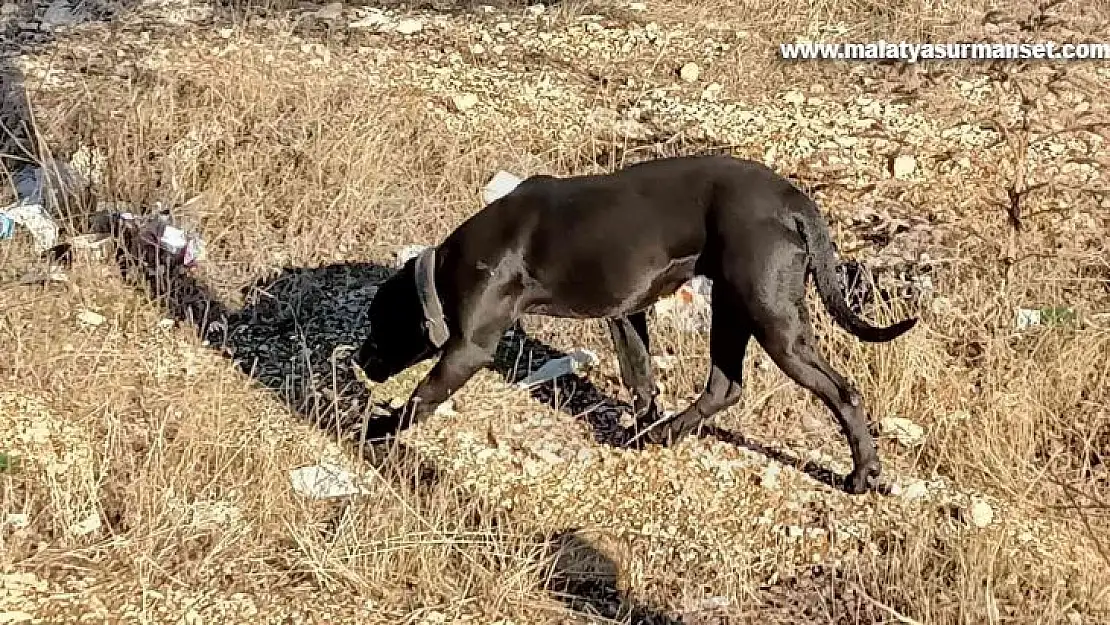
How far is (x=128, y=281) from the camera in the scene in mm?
4805

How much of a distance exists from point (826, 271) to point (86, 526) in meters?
2.11

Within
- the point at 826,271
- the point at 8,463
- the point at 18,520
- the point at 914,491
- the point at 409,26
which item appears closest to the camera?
the point at 18,520

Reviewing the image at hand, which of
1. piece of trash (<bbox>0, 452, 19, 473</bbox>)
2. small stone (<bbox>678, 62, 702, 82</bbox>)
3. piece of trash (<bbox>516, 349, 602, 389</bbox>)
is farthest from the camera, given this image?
small stone (<bbox>678, 62, 702, 82</bbox>)

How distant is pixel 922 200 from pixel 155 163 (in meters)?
3.15

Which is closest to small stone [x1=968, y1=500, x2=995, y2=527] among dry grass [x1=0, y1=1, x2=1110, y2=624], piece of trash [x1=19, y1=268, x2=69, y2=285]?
dry grass [x1=0, y1=1, x2=1110, y2=624]

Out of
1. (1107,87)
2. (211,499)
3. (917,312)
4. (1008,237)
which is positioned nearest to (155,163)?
(211,499)

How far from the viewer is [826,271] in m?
3.79

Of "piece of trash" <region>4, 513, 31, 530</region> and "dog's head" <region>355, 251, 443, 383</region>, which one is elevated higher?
"dog's head" <region>355, 251, 443, 383</region>

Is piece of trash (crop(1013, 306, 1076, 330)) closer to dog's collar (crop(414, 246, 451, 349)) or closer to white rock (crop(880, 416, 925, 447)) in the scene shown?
white rock (crop(880, 416, 925, 447))

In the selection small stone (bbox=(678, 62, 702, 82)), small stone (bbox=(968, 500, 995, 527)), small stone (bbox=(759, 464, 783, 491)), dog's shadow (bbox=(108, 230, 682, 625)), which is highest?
small stone (bbox=(678, 62, 702, 82))

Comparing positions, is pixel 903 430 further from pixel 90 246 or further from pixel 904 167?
pixel 90 246

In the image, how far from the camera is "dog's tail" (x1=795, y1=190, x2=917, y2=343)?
373cm

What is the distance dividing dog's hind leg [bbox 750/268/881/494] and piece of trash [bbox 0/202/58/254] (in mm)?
2729

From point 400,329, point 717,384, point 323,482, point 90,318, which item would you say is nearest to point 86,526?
point 323,482
